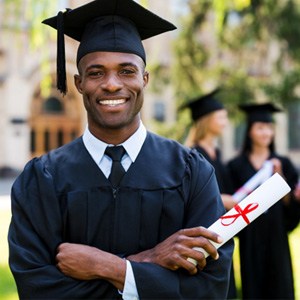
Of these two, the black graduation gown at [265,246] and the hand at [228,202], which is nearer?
the hand at [228,202]

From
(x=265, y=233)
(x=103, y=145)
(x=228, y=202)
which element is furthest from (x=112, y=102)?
(x=265, y=233)

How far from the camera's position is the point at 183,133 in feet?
41.3

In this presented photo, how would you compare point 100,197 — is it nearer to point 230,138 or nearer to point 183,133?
point 183,133

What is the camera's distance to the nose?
2045 millimetres

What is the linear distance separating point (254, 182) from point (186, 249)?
296 cm

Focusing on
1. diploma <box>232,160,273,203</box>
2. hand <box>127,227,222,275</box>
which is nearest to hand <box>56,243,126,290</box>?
hand <box>127,227,222,275</box>

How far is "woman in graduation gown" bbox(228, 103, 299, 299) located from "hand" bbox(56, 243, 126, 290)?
10.7 ft

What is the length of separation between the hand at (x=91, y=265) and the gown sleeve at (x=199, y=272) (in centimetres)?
6

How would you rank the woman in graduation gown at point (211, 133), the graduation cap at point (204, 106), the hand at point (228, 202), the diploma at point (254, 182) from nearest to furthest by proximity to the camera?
the hand at point (228, 202) < the diploma at point (254, 182) < the woman in graduation gown at point (211, 133) < the graduation cap at point (204, 106)

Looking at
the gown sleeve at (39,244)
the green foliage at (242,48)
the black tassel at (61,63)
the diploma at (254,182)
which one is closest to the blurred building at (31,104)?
the green foliage at (242,48)

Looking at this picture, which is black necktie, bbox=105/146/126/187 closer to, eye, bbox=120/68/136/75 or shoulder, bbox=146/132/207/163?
shoulder, bbox=146/132/207/163

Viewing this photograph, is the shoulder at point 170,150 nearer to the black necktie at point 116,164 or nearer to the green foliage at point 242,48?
the black necktie at point 116,164

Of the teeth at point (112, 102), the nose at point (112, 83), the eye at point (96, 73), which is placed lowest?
the teeth at point (112, 102)

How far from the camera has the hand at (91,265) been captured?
6.47 ft
